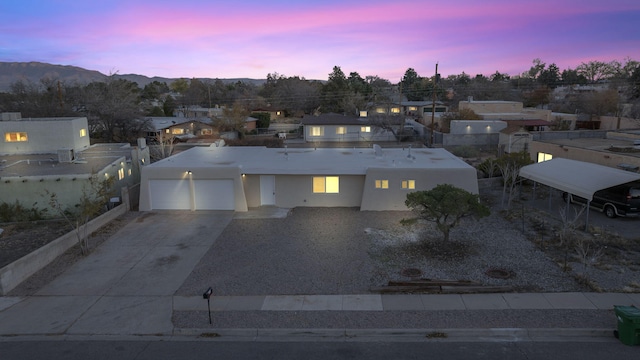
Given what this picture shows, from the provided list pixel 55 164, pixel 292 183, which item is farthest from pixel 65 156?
pixel 292 183

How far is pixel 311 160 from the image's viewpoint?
24.3 m

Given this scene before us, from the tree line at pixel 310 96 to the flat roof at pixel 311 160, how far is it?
17.2 m

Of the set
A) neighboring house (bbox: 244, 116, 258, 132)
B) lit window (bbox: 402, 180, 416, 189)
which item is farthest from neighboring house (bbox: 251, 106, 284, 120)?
lit window (bbox: 402, 180, 416, 189)

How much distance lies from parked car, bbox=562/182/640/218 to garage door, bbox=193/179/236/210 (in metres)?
16.1

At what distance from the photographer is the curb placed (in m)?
9.93

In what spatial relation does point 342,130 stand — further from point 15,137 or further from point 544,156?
point 15,137

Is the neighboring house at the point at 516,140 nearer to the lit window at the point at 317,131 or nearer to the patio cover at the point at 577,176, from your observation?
the patio cover at the point at 577,176

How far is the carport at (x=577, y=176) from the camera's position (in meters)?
17.4

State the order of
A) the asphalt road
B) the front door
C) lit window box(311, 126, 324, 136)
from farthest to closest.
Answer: lit window box(311, 126, 324, 136), the front door, the asphalt road

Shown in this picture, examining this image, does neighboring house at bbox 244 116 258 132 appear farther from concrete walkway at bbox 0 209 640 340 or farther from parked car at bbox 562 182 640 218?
parked car at bbox 562 182 640 218

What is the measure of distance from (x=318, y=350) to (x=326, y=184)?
12927 millimetres

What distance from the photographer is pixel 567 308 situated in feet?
36.3

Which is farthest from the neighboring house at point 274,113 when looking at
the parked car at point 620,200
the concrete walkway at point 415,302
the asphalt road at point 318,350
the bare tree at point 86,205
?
the asphalt road at point 318,350

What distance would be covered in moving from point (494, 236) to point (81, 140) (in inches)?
1118
